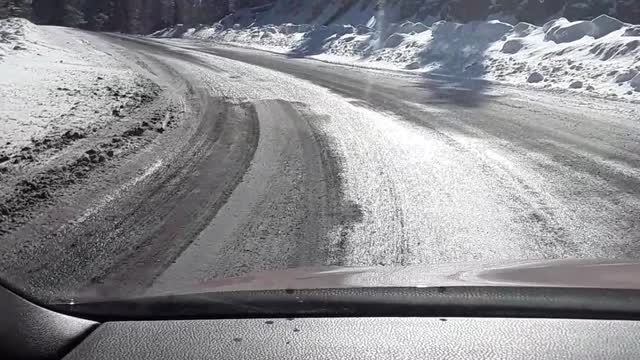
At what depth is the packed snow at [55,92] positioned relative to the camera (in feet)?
27.8

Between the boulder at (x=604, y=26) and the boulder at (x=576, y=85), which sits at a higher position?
the boulder at (x=604, y=26)

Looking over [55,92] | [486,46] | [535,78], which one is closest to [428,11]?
[486,46]

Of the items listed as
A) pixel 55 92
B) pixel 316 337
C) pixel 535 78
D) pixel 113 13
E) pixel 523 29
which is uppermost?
pixel 523 29

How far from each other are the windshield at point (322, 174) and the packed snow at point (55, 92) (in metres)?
0.06

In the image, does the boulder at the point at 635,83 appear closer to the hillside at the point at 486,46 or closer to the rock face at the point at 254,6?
the hillside at the point at 486,46

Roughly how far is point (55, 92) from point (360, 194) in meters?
7.32

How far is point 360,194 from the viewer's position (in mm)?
5941

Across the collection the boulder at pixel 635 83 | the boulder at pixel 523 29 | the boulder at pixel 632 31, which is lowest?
the boulder at pixel 635 83

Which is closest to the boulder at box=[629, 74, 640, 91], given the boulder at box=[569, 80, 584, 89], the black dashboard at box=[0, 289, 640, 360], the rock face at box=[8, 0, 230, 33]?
the boulder at box=[569, 80, 584, 89]

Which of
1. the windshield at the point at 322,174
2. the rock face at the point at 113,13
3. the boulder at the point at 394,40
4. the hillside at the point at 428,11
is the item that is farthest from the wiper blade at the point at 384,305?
the rock face at the point at 113,13

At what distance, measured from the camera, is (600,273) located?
2797 millimetres

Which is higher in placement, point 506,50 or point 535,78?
point 506,50

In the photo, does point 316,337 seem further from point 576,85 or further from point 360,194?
point 576,85

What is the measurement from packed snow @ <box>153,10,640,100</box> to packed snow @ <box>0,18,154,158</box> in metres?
8.48
